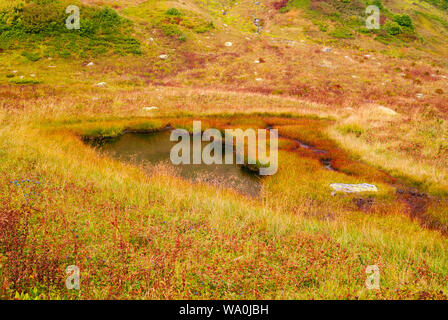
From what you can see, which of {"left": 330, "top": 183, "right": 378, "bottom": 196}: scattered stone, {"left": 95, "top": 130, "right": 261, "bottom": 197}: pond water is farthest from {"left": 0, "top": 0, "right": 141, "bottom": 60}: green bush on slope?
{"left": 330, "top": 183, "right": 378, "bottom": 196}: scattered stone

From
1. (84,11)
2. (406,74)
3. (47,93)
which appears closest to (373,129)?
(406,74)

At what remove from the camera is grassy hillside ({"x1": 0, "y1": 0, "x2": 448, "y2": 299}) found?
4598mm

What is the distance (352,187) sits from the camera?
11.1 metres

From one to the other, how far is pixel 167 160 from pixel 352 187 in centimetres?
848

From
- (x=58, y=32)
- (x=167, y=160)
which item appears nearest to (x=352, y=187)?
(x=167, y=160)

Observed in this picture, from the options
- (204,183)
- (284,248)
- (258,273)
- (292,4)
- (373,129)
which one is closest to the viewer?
(258,273)

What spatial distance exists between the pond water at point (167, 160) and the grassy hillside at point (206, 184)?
0.82 metres

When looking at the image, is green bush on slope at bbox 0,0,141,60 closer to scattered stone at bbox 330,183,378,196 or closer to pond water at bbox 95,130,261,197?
pond water at bbox 95,130,261,197

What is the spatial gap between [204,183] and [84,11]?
34476 millimetres

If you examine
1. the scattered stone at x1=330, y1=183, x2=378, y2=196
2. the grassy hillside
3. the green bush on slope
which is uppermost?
the green bush on slope

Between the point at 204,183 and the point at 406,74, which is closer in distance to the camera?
the point at 204,183

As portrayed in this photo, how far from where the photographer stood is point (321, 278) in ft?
15.6

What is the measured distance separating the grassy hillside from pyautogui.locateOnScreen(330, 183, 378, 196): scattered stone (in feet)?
1.10
